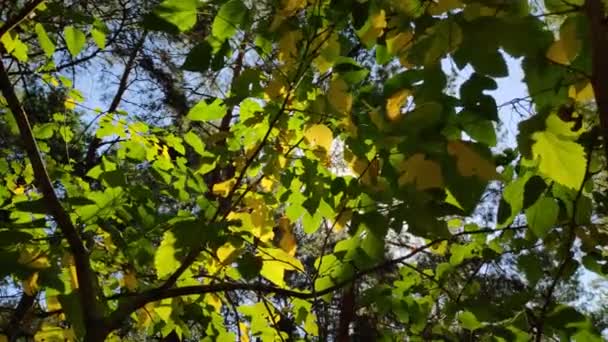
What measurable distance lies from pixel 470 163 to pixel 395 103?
0.14m

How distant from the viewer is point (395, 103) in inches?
28.5

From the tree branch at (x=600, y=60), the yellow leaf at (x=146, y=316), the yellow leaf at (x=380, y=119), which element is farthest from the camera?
the yellow leaf at (x=146, y=316)

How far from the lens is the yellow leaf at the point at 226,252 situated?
1.16 metres

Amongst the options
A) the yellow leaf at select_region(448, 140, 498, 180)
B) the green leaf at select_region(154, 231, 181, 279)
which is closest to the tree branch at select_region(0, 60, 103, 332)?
the green leaf at select_region(154, 231, 181, 279)

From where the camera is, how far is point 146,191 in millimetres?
1403

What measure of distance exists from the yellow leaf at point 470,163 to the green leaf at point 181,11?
1.38 feet

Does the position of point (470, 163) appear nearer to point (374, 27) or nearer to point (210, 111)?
point (374, 27)

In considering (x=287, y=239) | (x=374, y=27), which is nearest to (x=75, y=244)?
(x=287, y=239)

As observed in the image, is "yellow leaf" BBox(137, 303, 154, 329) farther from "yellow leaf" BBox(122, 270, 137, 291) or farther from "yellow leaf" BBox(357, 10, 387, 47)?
"yellow leaf" BBox(357, 10, 387, 47)

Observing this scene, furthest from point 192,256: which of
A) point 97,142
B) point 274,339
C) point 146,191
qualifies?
point 97,142

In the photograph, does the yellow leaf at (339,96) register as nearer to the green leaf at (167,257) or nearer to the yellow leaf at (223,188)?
the green leaf at (167,257)

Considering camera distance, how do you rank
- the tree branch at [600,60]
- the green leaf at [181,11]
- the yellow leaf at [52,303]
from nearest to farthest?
the tree branch at [600,60] < the green leaf at [181,11] < the yellow leaf at [52,303]

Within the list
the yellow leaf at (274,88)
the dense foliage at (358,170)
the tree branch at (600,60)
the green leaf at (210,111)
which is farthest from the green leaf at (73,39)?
the tree branch at (600,60)

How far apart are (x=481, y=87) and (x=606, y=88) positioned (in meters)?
0.19
